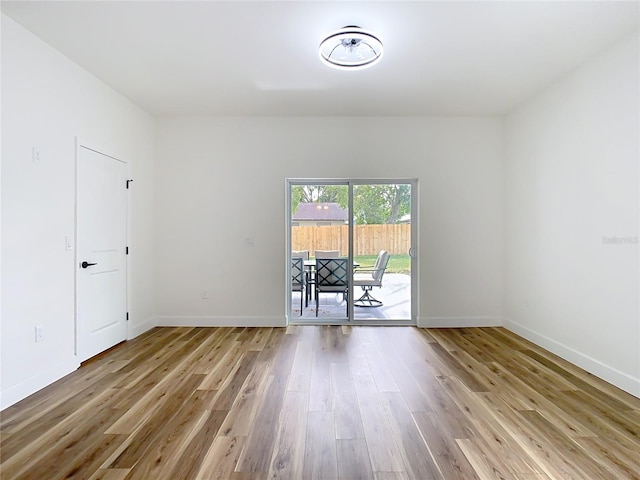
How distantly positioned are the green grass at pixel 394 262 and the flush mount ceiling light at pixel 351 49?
2.45 metres

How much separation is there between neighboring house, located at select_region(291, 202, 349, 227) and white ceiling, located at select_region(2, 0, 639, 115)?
1341 millimetres

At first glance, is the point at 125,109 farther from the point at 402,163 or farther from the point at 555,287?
the point at 555,287

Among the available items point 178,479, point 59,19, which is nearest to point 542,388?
point 178,479

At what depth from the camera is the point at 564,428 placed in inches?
80.5

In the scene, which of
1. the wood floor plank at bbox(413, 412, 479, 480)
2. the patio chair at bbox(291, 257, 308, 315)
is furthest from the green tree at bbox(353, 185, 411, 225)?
the wood floor plank at bbox(413, 412, 479, 480)

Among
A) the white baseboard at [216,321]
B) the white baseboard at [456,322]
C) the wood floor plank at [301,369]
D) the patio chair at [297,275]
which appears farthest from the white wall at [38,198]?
the white baseboard at [456,322]

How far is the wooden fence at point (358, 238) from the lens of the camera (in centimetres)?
447

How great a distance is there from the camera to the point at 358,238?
449cm

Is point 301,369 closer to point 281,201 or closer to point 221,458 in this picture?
point 221,458

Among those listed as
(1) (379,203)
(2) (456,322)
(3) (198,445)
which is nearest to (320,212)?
(1) (379,203)

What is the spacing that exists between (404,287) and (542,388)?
2.08m

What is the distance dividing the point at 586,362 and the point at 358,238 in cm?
273

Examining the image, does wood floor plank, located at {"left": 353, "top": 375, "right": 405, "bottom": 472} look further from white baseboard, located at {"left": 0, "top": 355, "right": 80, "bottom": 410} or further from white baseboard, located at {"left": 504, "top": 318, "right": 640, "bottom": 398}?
white baseboard, located at {"left": 0, "top": 355, "right": 80, "bottom": 410}

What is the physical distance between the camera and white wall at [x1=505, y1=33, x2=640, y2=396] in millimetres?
2598
